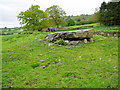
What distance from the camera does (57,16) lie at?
5606 centimetres

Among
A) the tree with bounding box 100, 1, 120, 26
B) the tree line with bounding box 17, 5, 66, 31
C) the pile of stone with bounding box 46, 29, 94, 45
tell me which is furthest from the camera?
the tree with bounding box 100, 1, 120, 26

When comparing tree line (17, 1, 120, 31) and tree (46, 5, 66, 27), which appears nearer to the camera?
tree line (17, 1, 120, 31)

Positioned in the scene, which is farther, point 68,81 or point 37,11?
point 37,11

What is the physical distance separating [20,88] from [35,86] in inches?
34.5

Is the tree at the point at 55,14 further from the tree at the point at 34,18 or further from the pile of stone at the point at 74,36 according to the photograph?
the pile of stone at the point at 74,36

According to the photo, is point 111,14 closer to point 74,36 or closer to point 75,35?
point 75,35

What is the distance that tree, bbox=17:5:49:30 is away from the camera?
44.9 metres

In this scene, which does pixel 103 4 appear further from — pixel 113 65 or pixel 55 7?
pixel 113 65

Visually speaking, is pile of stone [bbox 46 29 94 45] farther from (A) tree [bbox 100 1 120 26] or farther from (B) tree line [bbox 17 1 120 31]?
(A) tree [bbox 100 1 120 26]

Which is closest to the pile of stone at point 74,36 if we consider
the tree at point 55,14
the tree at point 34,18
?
the tree at point 34,18

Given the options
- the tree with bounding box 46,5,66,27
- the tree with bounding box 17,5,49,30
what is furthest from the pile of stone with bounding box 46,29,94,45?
the tree with bounding box 46,5,66,27

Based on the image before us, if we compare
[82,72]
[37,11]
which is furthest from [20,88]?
[37,11]

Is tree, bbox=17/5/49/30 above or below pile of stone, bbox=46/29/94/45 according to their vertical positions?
above

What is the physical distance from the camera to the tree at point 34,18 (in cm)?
4492
